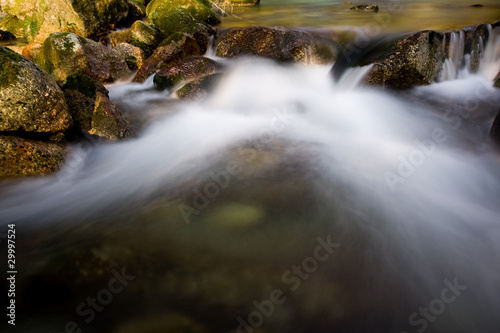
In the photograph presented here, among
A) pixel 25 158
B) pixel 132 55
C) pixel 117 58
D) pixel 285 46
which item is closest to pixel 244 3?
pixel 132 55

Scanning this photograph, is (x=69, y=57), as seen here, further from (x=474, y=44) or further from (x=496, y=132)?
(x=474, y=44)

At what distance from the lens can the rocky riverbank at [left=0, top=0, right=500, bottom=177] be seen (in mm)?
4051

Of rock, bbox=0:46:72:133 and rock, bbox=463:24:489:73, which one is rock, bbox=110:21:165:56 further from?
rock, bbox=463:24:489:73

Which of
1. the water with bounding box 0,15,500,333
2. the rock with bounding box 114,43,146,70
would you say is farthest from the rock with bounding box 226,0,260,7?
the water with bounding box 0,15,500,333

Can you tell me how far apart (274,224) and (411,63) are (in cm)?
573

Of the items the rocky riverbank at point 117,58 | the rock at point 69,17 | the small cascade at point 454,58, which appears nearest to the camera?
the rocky riverbank at point 117,58

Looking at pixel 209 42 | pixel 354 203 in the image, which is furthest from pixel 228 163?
pixel 209 42

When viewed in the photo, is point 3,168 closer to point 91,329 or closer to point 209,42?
point 91,329

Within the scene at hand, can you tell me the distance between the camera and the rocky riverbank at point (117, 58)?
4.05 metres

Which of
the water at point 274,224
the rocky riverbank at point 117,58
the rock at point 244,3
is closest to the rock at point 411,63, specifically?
the rocky riverbank at point 117,58

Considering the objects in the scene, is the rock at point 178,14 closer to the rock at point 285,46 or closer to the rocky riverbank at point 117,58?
the rocky riverbank at point 117,58

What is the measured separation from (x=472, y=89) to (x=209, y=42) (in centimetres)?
743

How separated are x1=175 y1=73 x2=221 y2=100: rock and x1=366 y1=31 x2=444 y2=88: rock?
386 centimetres

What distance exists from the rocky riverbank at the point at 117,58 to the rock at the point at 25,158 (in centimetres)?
1
